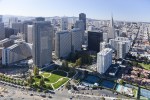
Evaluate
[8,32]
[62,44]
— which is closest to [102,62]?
[62,44]

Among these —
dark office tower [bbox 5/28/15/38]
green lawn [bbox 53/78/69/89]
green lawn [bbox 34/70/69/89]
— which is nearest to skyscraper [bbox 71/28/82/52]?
green lawn [bbox 34/70/69/89]

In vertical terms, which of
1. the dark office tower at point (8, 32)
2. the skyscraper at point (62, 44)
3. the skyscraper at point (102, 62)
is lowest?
the skyscraper at point (102, 62)

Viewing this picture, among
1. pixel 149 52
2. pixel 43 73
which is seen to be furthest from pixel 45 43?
pixel 149 52

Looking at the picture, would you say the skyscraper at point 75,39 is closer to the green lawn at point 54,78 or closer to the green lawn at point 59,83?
the green lawn at point 54,78

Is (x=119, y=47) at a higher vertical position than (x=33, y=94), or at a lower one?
higher

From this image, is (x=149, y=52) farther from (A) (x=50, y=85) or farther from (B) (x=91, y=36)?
(A) (x=50, y=85)

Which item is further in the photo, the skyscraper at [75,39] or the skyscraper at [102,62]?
the skyscraper at [75,39]

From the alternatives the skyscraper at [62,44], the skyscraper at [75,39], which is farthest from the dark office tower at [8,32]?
the skyscraper at [62,44]
